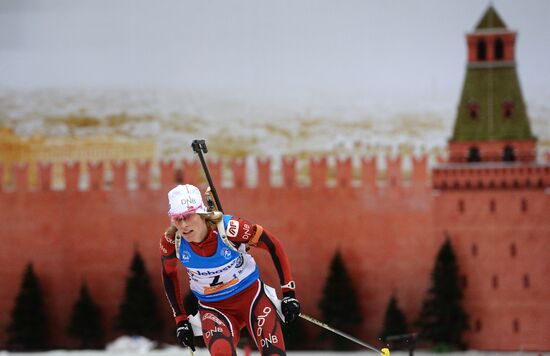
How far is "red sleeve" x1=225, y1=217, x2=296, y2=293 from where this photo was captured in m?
5.47

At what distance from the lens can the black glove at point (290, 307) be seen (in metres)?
5.47

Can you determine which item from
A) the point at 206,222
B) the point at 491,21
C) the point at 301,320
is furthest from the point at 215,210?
the point at 491,21

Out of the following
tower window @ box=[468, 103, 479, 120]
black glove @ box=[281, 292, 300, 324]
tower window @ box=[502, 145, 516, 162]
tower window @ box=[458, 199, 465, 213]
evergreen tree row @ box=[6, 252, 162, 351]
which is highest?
tower window @ box=[468, 103, 479, 120]

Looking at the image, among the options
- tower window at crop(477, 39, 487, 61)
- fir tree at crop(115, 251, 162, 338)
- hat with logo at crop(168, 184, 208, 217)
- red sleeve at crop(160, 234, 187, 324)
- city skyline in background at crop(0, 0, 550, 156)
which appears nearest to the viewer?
hat with logo at crop(168, 184, 208, 217)

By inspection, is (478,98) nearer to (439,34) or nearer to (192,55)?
(439,34)

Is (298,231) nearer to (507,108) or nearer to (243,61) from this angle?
(243,61)

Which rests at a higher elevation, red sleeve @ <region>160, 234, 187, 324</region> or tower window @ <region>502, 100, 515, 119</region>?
tower window @ <region>502, 100, 515, 119</region>

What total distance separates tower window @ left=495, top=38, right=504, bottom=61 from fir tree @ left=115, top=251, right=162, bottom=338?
578 centimetres

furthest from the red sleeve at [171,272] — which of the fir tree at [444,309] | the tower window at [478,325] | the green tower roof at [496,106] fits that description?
the green tower roof at [496,106]

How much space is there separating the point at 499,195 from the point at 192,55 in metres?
4.97

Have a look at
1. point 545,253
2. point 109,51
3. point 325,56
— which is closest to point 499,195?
point 545,253

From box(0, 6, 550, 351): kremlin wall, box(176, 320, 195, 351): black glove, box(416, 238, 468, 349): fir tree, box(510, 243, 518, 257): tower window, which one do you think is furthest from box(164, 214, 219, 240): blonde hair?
box(510, 243, 518, 257): tower window

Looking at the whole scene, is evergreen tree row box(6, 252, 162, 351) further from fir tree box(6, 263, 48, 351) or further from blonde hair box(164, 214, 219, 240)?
blonde hair box(164, 214, 219, 240)

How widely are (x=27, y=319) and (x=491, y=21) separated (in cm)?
777
